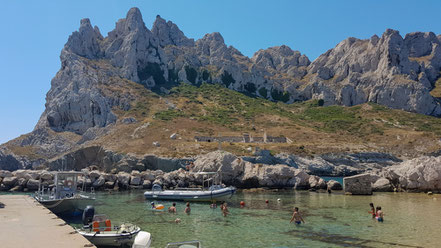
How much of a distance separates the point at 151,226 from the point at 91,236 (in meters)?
7.52

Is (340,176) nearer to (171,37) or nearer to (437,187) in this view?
(437,187)

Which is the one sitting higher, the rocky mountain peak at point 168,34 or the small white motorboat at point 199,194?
A: the rocky mountain peak at point 168,34

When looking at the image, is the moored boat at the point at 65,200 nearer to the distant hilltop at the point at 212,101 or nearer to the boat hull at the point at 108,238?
the boat hull at the point at 108,238

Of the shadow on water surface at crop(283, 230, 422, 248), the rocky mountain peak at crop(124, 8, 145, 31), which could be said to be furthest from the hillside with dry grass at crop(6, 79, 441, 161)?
the shadow on water surface at crop(283, 230, 422, 248)

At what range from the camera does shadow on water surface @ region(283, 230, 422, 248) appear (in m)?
18.0

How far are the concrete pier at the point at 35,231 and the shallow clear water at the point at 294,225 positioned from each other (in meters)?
5.17

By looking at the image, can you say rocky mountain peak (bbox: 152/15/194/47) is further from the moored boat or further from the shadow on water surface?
the shadow on water surface

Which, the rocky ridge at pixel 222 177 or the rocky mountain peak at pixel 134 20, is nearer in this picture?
the rocky ridge at pixel 222 177

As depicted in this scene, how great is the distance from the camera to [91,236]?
16.9 meters

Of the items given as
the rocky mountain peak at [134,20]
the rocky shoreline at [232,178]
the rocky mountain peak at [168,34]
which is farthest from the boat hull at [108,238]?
the rocky mountain peak at [168,34]

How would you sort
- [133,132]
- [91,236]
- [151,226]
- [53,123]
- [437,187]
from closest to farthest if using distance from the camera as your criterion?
[91,236] < [151,226] < [437,187] < [133,132] < [53,123]

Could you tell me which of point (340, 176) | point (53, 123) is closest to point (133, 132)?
point (53, 123)

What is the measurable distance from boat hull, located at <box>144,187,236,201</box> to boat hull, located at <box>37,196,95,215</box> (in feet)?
41.0

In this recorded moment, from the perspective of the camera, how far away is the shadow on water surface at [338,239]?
708 inches
